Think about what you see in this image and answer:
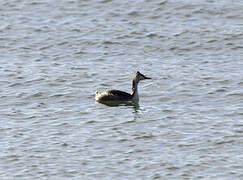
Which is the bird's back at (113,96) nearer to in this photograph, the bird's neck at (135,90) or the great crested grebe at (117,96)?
the great crested grebe at (117,96)

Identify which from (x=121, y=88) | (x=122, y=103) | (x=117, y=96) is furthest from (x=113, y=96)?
(x=121, y=88)

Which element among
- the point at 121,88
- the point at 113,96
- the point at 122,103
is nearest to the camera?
the point at 113,96

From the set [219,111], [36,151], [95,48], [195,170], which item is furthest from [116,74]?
[195,170]

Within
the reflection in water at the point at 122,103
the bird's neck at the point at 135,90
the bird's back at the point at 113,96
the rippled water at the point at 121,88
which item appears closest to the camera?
the rippled water at the point at 121,88

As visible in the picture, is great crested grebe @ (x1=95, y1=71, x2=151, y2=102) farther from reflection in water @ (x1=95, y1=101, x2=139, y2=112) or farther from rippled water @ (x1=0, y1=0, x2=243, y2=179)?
rippled water @ (x1=0, y1=0, x2=243, y2=179)

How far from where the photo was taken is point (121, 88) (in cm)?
2297

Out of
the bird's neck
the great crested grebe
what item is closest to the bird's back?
the great crested grebe

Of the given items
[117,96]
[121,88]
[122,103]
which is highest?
[117,96]

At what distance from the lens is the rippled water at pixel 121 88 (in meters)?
15.8

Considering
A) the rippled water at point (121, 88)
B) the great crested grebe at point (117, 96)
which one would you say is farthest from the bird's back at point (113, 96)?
the rippled water at point (121, 88)

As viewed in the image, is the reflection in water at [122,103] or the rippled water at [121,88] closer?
the rippled water at [121,88]

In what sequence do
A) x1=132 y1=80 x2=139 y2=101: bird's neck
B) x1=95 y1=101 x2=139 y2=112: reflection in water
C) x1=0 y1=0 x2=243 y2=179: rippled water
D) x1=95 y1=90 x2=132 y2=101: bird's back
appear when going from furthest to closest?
x1=132 y1=80 x2=139 y2=101: bird's neck
x1=95 y1=90 x2=132 y2=101: bird's back
x1=95 y1=101 x2=139 y2=112: reflection in water
x1=0 y1=0 x2=243 y2=179: rippled water

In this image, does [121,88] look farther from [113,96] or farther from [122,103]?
[113,96]

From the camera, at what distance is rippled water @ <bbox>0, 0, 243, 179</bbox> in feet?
51.8
